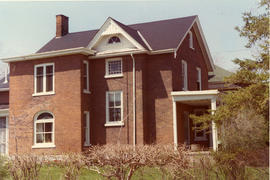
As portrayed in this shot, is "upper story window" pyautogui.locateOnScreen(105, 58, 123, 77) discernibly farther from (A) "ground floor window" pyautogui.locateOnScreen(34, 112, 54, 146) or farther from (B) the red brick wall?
(A) "ground floor window" pyautogui.locateOnScreen(34, 112, 54, 146)

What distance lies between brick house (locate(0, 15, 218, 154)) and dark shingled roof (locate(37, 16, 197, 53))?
0.42 feet

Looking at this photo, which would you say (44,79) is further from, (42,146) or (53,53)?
(42,146)

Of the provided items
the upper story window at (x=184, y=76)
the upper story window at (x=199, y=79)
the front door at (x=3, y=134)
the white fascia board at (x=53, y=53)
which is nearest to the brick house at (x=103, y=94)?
the white fascia board at (x=53, y=53)

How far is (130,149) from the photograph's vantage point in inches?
413

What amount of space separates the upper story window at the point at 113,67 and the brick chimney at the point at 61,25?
23.3ft

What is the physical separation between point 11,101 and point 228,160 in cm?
1871

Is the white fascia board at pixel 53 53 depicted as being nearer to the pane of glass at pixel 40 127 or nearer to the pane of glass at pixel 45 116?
the pane of glass at pixel 45 116

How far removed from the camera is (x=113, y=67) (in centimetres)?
2647

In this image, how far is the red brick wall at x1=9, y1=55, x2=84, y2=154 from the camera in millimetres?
24828

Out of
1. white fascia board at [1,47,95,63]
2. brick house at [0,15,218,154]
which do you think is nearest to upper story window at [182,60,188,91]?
brick house at [0,15,218,154]

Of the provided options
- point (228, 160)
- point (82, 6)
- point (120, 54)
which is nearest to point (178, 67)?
point (120, 54)

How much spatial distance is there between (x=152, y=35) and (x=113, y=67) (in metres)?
3.76

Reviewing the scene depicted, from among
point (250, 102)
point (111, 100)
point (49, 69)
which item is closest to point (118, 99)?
point (111, 100)

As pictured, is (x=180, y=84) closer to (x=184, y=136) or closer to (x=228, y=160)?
(x=184, y=136)
